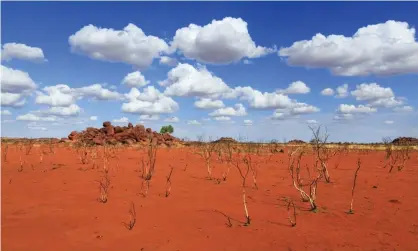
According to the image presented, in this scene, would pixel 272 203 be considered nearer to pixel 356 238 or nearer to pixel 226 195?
pixel 226 195

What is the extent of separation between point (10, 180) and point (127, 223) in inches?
179

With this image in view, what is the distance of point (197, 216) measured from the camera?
5398 mm

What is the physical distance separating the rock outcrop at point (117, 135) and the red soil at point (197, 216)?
14.9 m

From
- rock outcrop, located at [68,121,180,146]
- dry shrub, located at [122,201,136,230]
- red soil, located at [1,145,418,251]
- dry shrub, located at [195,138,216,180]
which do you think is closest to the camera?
red soil, located at [1,145,418,251]

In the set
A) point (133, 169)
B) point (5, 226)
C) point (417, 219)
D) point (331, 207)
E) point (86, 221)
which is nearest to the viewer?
point (5, 226)

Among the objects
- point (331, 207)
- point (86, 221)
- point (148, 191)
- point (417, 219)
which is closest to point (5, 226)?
point (86, 221)

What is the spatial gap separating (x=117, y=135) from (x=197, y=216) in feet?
66.0

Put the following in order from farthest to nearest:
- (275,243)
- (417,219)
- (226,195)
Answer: (226,195)
(417,219)
(275,243)

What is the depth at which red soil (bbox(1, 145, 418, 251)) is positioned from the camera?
13.9 ft

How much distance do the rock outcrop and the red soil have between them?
14930 mm

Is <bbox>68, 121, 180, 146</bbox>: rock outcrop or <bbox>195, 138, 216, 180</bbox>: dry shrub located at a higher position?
<bbox>68, 121, 180, 146</bbox>: rock outcrop

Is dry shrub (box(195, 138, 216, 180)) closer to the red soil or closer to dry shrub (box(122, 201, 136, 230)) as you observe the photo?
the red soil

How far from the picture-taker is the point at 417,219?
5.33 meters

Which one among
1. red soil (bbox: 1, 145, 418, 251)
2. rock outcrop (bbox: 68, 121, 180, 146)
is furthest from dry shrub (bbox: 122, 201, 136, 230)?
rock outcrop (bbox: 68, 121, 180, 146)
